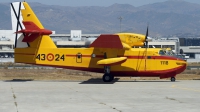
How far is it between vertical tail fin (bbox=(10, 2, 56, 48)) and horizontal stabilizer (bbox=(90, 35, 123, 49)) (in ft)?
13.2

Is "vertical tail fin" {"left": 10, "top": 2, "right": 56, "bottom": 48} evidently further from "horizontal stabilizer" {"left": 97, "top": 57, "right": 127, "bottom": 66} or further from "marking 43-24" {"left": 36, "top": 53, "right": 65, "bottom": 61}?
"horizontal stabilizer" {"left": 97, "top": 57, "right": 127, "bottom": 66}

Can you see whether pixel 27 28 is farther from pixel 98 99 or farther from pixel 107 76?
pixel 98 99

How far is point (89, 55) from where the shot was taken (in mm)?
39281

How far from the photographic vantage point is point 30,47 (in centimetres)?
3934

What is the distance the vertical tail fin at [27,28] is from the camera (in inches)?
1537

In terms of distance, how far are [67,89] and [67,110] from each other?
9.45 meters

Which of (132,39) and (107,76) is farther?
(132,39)

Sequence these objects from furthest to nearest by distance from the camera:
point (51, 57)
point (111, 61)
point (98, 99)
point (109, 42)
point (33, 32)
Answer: point (51, 57) → point (33, 32) → point (109, 42) → point (111, 61) → point (98, 99)

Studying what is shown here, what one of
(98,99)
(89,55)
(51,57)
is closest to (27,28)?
(51,57)

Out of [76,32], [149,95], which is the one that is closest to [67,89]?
[149,95]

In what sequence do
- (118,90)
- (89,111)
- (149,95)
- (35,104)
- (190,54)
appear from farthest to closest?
(190,54) → (118,90) → (149,95) → (35,104) → (89,111)

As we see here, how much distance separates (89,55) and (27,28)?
16.8 ft

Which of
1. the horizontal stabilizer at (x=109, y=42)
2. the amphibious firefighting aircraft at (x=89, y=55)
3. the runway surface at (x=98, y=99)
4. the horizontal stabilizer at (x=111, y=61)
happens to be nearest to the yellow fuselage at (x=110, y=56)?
the amphibious firefighting aircraft at (x=89, y=55)

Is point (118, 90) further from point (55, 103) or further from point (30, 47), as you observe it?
point (30, 47)
